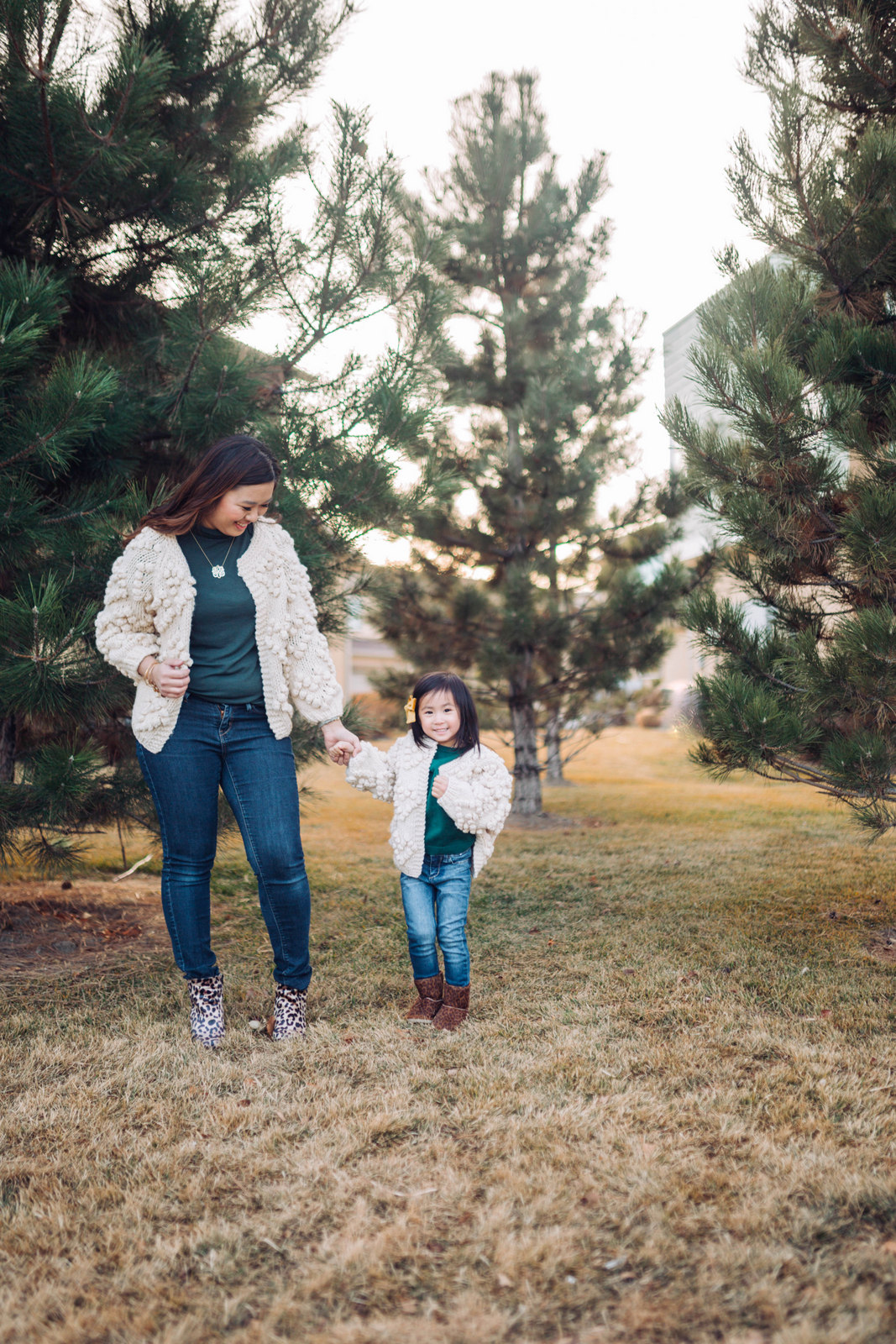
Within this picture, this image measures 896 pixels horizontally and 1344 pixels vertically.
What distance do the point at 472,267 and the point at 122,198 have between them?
4.77 meters

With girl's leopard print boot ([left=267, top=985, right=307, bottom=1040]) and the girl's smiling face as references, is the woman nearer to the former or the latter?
girl's leopard print boot ([left=267, top=985, right=307, bottom=1040])

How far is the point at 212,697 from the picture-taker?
2412 millimetres

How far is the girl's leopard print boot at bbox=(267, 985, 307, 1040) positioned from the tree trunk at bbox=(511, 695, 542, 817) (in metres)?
4.92

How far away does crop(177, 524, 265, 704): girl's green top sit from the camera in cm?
241

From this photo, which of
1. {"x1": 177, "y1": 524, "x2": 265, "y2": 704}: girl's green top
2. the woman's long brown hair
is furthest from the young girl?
the woman's long brown hair

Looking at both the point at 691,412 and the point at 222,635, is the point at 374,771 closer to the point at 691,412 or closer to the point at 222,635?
the point at 222,635

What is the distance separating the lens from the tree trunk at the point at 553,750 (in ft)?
25.2

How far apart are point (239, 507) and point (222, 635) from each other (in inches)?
14.4

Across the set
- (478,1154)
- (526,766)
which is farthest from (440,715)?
(526,766)

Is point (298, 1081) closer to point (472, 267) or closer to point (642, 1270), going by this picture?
point (642, 1270)

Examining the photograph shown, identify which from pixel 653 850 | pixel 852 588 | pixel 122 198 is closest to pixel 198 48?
pixel 122 198

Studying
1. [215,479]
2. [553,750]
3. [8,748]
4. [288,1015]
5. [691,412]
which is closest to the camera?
[215,479]

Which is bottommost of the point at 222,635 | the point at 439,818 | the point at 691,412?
the point at 439,818

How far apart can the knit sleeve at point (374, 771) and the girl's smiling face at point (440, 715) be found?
0.15 metres
